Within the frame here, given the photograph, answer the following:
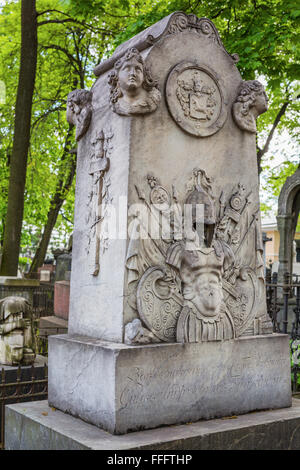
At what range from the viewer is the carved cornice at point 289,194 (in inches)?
573

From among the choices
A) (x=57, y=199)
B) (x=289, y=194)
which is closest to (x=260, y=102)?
(x=289, y=194)

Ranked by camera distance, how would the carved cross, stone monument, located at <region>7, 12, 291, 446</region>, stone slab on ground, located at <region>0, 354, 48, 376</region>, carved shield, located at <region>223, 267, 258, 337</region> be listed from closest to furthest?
stone monument, located at <region>7, 12, 291, 446</region> < the carved cross < carved shield, located at <region>223, 267, 258, 337</region> < stone slab on ground, located at <region>0, 354, 48, 376</region>

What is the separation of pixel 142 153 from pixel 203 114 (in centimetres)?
66

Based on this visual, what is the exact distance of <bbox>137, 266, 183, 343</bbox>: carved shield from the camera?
351 centimetres

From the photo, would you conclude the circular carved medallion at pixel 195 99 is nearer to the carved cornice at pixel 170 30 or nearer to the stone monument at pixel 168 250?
the stone monument at pixel 168 250

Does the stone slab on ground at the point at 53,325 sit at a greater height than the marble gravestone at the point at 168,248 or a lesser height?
lesser

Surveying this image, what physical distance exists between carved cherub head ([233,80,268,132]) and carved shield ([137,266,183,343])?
4.59ft

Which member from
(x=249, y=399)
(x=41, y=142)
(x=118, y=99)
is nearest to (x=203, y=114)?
(x=118, y=99)

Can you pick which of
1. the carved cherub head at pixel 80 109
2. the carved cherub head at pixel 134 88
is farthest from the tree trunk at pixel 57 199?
the carved cherub head at pixel 134 88

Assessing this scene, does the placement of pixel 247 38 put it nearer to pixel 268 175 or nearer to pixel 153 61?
pixel 153 61

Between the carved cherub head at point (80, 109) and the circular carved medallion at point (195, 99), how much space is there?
696mm

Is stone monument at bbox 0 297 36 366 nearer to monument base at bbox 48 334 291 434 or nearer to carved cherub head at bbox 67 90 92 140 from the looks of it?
monument base at bbox 48 334 291 434

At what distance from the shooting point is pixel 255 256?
4.17 m

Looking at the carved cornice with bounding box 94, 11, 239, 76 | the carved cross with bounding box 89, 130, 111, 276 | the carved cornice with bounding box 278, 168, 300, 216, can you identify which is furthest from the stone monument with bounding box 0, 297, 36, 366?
the carved cornice with bounding box 278, 168, 300, 216
